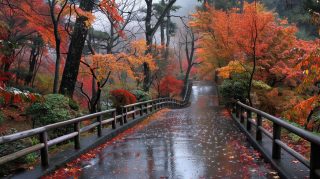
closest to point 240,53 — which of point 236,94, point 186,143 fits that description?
point 236,94

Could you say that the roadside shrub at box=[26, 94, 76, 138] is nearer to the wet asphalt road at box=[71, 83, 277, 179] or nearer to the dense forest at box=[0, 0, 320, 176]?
the dense forest at box=[0, 0, 320, 176]

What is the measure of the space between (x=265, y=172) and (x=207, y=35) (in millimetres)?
30913

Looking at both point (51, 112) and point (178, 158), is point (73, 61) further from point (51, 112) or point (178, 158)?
point (178, 158)

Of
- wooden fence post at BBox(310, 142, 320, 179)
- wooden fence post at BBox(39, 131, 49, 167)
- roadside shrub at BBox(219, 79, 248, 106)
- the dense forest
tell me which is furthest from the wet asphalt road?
roadside shrub at BBox(219, 79, 248, 106)

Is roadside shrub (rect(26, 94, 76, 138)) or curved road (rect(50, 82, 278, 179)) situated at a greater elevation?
roadside shrub (rect(26, 94, 76, 138))

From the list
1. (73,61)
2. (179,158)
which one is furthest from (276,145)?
(73,61)

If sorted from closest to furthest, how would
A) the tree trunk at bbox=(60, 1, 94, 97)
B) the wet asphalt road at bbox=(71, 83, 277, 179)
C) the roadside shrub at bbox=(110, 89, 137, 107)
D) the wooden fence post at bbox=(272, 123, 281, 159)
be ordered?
the wet asphalt road at bbox=(71, 83, 277, 179) < the wooden fence post at bbox=(272, 123, 281, 159) < the tree trunk at bbox=(60, 1, 94, 97) < the roadside shrub at bbox=(110, 89, 137, 107)

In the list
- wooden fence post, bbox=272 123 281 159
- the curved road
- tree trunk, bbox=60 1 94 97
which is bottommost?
the curved road

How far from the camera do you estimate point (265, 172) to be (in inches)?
246

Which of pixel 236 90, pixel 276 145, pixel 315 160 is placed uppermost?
pixel 236 90

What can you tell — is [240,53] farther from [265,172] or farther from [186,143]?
[265,172]

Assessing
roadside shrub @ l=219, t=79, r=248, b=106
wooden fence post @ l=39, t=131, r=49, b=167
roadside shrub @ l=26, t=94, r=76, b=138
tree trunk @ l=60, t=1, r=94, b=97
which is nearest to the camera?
wooden fence post @ l=39, t=131, r=49, b=167

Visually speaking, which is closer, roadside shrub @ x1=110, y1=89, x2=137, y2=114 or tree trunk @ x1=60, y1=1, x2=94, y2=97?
tree trunk @ x1=60, y1=1, x2=94, y2=97

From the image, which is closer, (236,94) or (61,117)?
(61,117)
